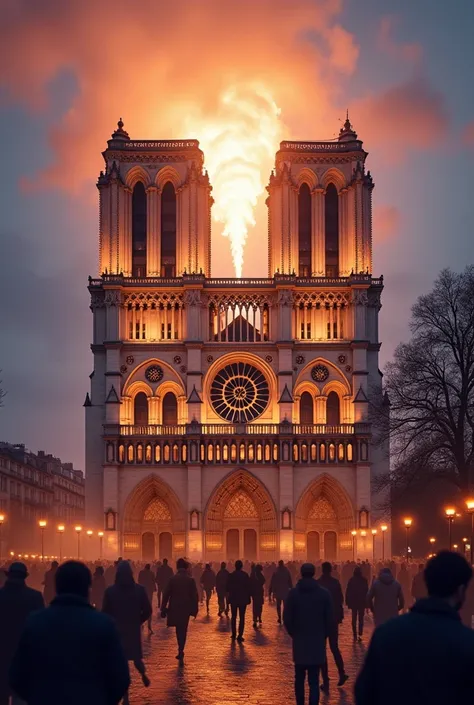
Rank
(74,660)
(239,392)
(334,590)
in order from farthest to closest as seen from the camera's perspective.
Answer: (239,392)
(334,590)
(74,660)

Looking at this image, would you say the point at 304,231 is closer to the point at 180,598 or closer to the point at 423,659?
the point at 180,598

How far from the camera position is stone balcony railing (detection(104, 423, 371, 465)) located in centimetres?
7119

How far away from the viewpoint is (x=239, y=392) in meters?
73.6

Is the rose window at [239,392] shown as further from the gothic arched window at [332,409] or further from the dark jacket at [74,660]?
the dark jacket at [74,660]

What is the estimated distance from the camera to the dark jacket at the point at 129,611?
585 inches

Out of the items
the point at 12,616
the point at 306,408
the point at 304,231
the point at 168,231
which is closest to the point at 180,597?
the point at 12,616

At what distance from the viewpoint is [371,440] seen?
2803 inches

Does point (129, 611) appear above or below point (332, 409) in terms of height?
below

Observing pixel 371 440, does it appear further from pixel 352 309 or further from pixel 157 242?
pixel 157 242

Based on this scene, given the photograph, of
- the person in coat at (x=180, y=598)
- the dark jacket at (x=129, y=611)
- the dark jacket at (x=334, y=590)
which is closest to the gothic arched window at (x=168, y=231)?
the dark jacket at (x=334, y=590)

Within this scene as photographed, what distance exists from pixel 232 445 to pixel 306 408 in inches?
216

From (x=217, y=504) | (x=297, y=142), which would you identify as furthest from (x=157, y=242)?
(x=217, y=504)

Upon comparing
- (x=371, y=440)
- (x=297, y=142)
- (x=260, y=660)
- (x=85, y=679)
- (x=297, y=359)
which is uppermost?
(x=297, y=142)

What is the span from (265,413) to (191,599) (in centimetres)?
5237
